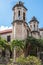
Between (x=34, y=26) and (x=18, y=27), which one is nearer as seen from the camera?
(x=18, y=27)

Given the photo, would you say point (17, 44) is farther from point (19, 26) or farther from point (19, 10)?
point (19, 10)

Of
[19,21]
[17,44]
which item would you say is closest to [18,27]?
[19,21]

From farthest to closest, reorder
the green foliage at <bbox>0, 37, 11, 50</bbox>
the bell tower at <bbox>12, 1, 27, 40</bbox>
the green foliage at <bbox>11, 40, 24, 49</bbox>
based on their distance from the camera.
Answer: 1. the bell tower at <bbox>12, 1, 27, 40</bbox>
2. the green foliage at <bbox>0, 37, 11, 50</bbox>
3. the green foliage at <bbox>11, 40, 24, 49</bbox>

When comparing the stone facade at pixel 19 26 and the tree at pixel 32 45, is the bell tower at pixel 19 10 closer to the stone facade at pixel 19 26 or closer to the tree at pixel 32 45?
the stone facade at pixel 19 26

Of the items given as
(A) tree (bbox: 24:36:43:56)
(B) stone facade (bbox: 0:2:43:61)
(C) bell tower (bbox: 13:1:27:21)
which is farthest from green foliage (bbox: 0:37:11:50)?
(C) bell tower (bbox: 13:1:27:21)

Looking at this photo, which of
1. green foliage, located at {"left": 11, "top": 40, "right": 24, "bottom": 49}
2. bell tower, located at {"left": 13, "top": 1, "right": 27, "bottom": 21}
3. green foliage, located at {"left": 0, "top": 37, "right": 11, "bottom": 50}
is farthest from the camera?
bell tower, located at {"left": 13, "top": 1, "right": 27, "bottom": 21}

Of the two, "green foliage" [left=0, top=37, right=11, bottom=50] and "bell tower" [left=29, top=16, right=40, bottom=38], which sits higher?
"bell tower" [left=29, top=16, right=40, bottom=38]

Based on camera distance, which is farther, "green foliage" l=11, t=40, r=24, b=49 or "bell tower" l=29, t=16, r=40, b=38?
"bell tower" l=29, t=16, r=40, b=38

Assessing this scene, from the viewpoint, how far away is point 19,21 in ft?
181

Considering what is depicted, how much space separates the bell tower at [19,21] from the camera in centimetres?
5447

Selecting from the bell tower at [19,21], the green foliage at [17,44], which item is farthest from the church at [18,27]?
the green foliage at [17,44]

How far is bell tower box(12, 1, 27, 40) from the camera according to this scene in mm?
54472

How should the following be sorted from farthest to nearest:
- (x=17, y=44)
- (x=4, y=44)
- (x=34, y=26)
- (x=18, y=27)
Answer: (x=34, y=26)
(x=18, y=27)
(x=4, y=44)
(x=17, y=44)

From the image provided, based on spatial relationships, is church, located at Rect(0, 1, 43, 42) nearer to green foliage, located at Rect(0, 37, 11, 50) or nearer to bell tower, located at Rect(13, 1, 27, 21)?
bell tower, located at Rect(13, 1, 27, 21)
